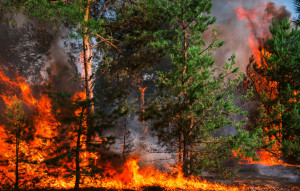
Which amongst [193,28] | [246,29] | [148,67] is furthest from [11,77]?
[246,29]

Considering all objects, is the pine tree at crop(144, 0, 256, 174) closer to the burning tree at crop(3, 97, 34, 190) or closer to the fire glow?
the fire glow

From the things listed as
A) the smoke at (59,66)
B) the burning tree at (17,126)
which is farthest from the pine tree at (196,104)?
the smoke at (59,66)

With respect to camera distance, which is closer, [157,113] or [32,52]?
[157,113]

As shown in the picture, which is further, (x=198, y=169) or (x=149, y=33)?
(x=149, y=33)

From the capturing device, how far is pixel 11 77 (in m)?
17.4

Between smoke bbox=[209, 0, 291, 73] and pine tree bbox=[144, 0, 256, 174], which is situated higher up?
smoke bbox=[209, 0, 291, 73]

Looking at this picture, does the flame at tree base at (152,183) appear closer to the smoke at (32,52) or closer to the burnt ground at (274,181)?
the burnt ground at (274,181)

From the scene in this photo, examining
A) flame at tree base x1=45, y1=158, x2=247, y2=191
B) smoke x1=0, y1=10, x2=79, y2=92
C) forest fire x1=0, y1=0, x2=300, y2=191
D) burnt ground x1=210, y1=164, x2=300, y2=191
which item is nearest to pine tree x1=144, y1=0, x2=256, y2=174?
forest fire x1=0, y1=0, x2=300, y2=191

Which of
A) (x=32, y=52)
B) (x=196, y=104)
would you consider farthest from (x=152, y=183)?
(x=32, y=52)

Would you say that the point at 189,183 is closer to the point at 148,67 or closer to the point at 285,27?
the point at 148,67

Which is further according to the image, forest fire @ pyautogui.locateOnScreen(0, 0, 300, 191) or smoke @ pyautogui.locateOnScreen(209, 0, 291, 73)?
smoke @ pyautogui.locateOnScreen(209, 0, 291, 73)

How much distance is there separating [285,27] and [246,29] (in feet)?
49.8

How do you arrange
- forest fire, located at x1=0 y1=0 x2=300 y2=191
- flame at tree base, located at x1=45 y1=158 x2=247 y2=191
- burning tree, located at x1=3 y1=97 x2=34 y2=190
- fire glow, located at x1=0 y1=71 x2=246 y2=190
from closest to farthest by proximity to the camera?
1. forest fire, located at x1=0 y1=0 x2=300 y2=191
2. fire glow, located at x1=0 y1=71 x2=246 y2=190
3. burning tree, located at x1=3 y1=97 x2=34 y2=190
4. flame at tree base, located at x1=45 y1=158 x2=247 y2=191

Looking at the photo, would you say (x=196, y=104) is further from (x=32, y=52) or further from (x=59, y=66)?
(x=32, y=52)
